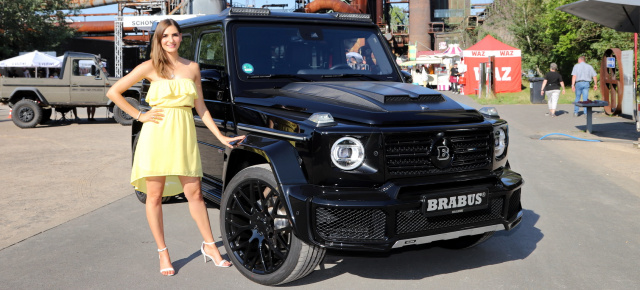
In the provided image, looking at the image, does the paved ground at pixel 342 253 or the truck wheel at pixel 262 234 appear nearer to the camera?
the truck wheel at pixel 262 234

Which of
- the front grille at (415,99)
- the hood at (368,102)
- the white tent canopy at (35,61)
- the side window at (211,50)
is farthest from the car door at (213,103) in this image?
the white tent canopy at (35,61)

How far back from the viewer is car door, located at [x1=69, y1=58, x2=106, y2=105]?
63.1ft

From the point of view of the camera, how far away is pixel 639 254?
5340 millimetres

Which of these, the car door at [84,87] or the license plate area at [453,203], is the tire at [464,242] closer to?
the license plate area at [453,203]

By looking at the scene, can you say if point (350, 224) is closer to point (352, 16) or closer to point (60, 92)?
point (352, 16)

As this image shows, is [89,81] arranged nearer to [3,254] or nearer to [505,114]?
[505,114]

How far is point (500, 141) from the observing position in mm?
4801

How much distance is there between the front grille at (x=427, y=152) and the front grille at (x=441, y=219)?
0.28m

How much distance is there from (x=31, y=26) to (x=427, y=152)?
1508 inches

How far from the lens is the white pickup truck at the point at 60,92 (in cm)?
1909

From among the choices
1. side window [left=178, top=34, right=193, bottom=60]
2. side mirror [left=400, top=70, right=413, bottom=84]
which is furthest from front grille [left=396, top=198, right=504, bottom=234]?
side window [left=178, top=34, right=193, bottom=60]

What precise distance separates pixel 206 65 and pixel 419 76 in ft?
115

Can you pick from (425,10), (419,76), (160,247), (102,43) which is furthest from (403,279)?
(425,10)

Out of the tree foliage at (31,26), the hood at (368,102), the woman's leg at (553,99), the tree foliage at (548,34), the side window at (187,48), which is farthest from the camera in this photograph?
the tree foliage at (31,26)
